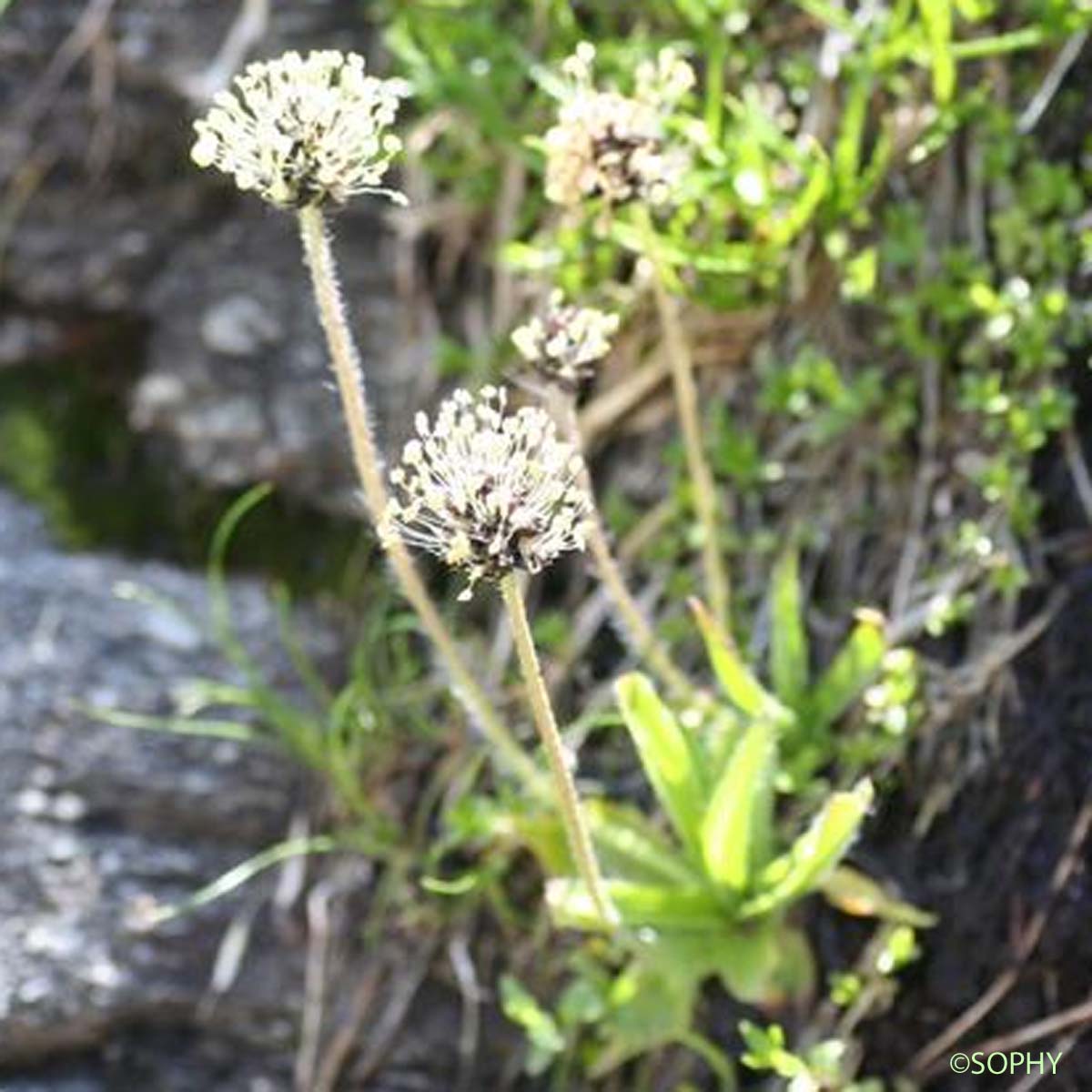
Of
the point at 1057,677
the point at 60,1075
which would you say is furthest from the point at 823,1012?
the point at 60,1075

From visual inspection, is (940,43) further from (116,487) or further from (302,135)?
(116,487)

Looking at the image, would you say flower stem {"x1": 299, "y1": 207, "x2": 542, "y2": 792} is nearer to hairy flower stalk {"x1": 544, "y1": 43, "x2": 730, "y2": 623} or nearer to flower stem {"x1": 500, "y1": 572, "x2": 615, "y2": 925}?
flower stem {"x1": 500, "y1": 572, "x2": 615, "y2": 925}

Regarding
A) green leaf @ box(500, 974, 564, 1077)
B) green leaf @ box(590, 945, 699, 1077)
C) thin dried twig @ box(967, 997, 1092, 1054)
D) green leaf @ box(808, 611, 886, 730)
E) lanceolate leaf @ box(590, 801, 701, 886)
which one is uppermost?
green leaf @ box(808, 611, 886, 730)

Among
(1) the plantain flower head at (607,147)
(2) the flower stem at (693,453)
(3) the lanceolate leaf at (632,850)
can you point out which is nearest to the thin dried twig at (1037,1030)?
(3) the lanceolate leaf at (632,850)

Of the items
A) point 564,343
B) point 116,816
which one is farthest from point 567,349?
point 116,816

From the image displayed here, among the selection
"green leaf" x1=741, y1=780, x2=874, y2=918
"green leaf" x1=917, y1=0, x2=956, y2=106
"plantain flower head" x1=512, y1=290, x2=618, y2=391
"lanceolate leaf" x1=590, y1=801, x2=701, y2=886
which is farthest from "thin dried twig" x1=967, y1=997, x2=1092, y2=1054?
"green leaf" x1=917, y1=0, x2=956, y2=106

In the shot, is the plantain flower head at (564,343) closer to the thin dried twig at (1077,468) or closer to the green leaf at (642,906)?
the green leaf at (642,906)

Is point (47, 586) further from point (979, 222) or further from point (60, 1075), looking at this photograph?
point (979, 222)
